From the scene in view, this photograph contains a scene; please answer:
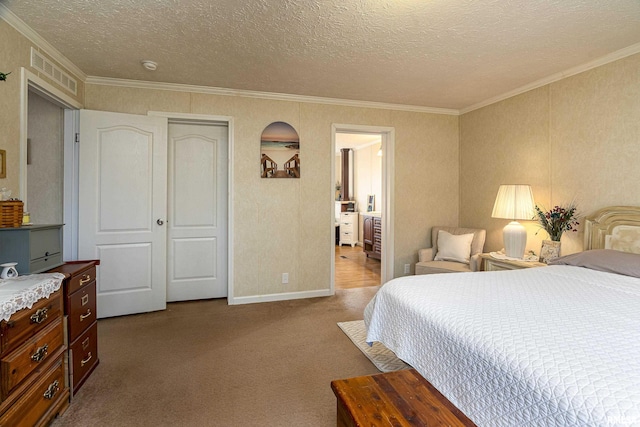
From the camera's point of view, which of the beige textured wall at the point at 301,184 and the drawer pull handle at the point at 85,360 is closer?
the drawer pull handle at the point at 85,360

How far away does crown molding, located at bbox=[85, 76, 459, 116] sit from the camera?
10.9 ft

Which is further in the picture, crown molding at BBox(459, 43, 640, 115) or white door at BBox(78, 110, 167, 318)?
white door at BBox(78, 110, 167, 318)

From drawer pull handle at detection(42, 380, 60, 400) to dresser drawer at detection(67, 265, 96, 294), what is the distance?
496 mm

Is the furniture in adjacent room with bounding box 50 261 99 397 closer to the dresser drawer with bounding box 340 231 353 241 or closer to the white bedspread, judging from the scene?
the white bedspread

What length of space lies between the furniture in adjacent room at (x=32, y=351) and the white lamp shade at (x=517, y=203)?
12.1 ft

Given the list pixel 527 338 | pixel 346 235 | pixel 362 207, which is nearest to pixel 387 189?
pixel 527 338

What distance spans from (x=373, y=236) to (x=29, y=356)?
549 centimetres

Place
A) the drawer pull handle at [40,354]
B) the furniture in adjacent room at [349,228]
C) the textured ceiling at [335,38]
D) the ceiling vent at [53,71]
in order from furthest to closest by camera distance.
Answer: the furniture in adjacent room at [349,228] < the ceiling vent at [53,71] < the textured ceiling at [335,38] < the drawer pull handle at [40,354]

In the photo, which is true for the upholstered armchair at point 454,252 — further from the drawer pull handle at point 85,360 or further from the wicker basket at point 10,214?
the wicker basket at point 10,214

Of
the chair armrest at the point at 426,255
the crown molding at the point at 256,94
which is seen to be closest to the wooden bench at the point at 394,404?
the chair armrest at the point at 426,255

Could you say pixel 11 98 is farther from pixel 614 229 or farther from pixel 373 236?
pixel 373 236

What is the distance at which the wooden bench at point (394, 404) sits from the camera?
1142 mm

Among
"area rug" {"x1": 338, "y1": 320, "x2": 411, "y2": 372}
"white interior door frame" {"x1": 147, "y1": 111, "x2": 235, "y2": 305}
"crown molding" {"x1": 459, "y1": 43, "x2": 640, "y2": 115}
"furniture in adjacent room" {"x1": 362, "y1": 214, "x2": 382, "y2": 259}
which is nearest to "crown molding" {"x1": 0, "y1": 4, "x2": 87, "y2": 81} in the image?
"white interior door frame" {"x1": 147, "y1": 111, "x2": 235, "y2": 305}

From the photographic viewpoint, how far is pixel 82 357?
210 cm
